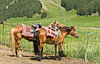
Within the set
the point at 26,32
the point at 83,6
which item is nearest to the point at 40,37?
the point at 26,32

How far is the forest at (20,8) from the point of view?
210ft

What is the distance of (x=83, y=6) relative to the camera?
68.8m

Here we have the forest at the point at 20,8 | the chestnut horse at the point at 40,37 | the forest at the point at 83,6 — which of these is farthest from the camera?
the forest at the point at 20,8

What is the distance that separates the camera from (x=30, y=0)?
76125 mm

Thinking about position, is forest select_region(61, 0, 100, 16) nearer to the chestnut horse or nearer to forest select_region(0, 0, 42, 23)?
forest select_region(0, 0, 42, 23)

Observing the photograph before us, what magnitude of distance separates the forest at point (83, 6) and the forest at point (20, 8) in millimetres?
21499

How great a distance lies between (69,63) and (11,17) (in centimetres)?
6051

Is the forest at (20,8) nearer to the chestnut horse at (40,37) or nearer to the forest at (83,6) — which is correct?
the forest at (83,6)

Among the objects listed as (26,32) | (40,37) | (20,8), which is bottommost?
(40,37)

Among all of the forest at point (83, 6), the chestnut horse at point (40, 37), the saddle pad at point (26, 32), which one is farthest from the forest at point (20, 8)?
the saddle pad at point (26, 32)

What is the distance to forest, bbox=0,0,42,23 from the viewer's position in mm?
63938

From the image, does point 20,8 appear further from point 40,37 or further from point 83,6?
point 40,37

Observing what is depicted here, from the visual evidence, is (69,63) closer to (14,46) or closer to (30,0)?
(14,46)

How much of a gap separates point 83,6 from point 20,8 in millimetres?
38167
